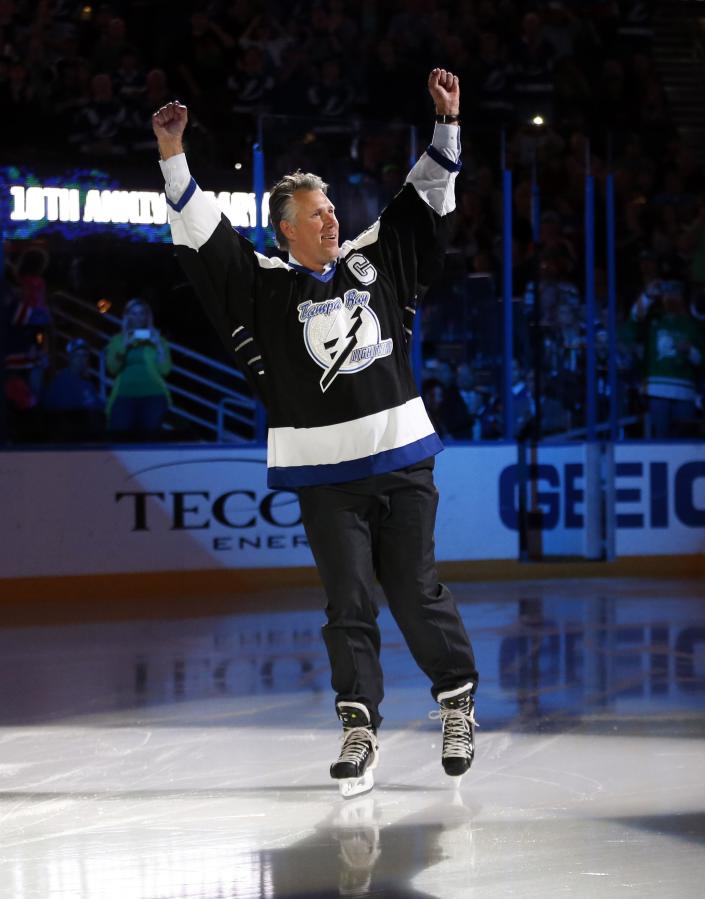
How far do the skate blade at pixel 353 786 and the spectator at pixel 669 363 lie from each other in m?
6.25

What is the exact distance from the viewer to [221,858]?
3098 millimetres

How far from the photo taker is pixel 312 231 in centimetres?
381

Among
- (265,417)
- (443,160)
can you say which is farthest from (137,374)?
(443,160)

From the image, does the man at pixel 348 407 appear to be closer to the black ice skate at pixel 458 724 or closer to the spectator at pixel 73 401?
the black ice skate at pixel 458 724

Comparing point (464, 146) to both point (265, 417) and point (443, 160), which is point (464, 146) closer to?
point (265, 417)

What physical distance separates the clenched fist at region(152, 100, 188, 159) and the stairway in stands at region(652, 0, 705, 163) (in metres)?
9.58

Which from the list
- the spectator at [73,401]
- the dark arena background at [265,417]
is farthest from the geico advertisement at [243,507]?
the spectator at [73,401]

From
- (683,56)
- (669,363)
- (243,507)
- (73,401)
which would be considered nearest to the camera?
(73,401)

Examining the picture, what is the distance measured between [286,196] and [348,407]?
0.59m

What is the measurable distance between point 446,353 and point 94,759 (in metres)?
5.39

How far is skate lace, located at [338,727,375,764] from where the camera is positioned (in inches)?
144

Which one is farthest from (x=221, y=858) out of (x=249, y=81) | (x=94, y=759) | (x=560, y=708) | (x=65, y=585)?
(x=249, y=81)

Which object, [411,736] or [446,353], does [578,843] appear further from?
[446,353]

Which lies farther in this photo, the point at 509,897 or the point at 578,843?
the point at 578,843
